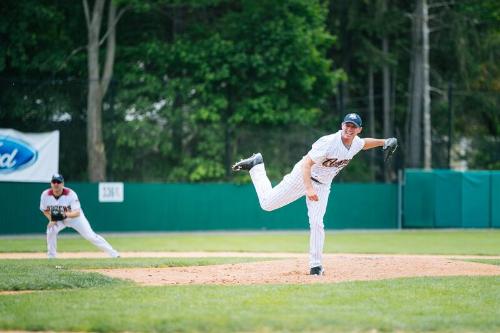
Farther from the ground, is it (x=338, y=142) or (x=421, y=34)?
(x=421, y=34)

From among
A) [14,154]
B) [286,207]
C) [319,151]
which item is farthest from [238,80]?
[319,151]

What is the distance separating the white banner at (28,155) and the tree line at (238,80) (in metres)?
0.49

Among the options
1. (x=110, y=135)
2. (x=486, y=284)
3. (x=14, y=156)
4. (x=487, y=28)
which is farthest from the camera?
(x=487, y=28)

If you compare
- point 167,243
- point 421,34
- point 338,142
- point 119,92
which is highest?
point 421,34

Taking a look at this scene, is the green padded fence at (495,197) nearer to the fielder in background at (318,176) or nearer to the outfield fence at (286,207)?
the outfield fence at (286,207)

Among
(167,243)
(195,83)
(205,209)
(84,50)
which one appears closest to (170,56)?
(195,83)

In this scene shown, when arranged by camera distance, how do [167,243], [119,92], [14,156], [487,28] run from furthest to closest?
1. [487,28]
2. [119,92]
3. [14,156]
4. [167,243]

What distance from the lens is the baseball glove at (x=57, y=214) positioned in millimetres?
14516

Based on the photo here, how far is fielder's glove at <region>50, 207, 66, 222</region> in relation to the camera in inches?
571

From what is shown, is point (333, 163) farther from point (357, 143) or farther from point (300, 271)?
point (300, 271)

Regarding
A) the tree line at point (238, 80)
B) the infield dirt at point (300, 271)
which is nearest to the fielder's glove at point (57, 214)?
the infield dirt at point (300, 271)

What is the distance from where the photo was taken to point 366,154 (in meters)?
26.5

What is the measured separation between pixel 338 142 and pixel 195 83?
1709cm

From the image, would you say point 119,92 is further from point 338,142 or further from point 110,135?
point 338,142
